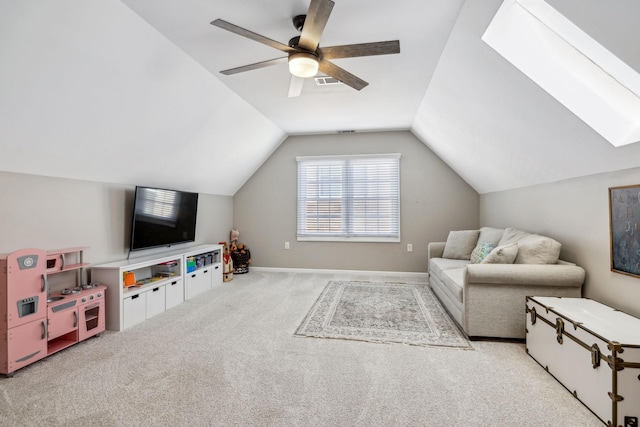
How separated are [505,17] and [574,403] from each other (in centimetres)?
248

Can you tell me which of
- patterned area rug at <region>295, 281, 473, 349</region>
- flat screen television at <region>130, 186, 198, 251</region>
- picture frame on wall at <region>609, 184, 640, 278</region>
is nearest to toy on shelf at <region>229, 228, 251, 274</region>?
flat screen television at <region>130, 186, 198, 251</region>

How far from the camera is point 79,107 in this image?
2324 mm

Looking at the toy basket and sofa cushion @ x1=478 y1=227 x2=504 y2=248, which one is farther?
the toy basket

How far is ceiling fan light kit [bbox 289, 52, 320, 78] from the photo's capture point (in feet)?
6.74

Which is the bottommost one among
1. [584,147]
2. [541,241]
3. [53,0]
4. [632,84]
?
[541,241]

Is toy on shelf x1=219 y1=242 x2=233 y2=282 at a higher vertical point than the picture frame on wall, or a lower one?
lower

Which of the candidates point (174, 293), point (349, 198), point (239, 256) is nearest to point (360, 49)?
point (174, 293)

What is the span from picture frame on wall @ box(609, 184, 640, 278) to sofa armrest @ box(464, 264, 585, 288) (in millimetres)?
290

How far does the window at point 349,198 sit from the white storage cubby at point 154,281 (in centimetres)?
186

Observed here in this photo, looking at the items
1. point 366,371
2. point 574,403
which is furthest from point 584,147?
point 366,371

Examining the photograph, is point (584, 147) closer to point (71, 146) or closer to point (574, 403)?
point (574, 403)

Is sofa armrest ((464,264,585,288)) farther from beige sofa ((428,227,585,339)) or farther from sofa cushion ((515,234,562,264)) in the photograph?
sofa cushion ((515,234,562,264))

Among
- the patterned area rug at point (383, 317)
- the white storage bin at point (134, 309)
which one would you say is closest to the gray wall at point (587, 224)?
the patterned area rug at point (383, 317)

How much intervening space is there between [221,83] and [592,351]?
3.84m
